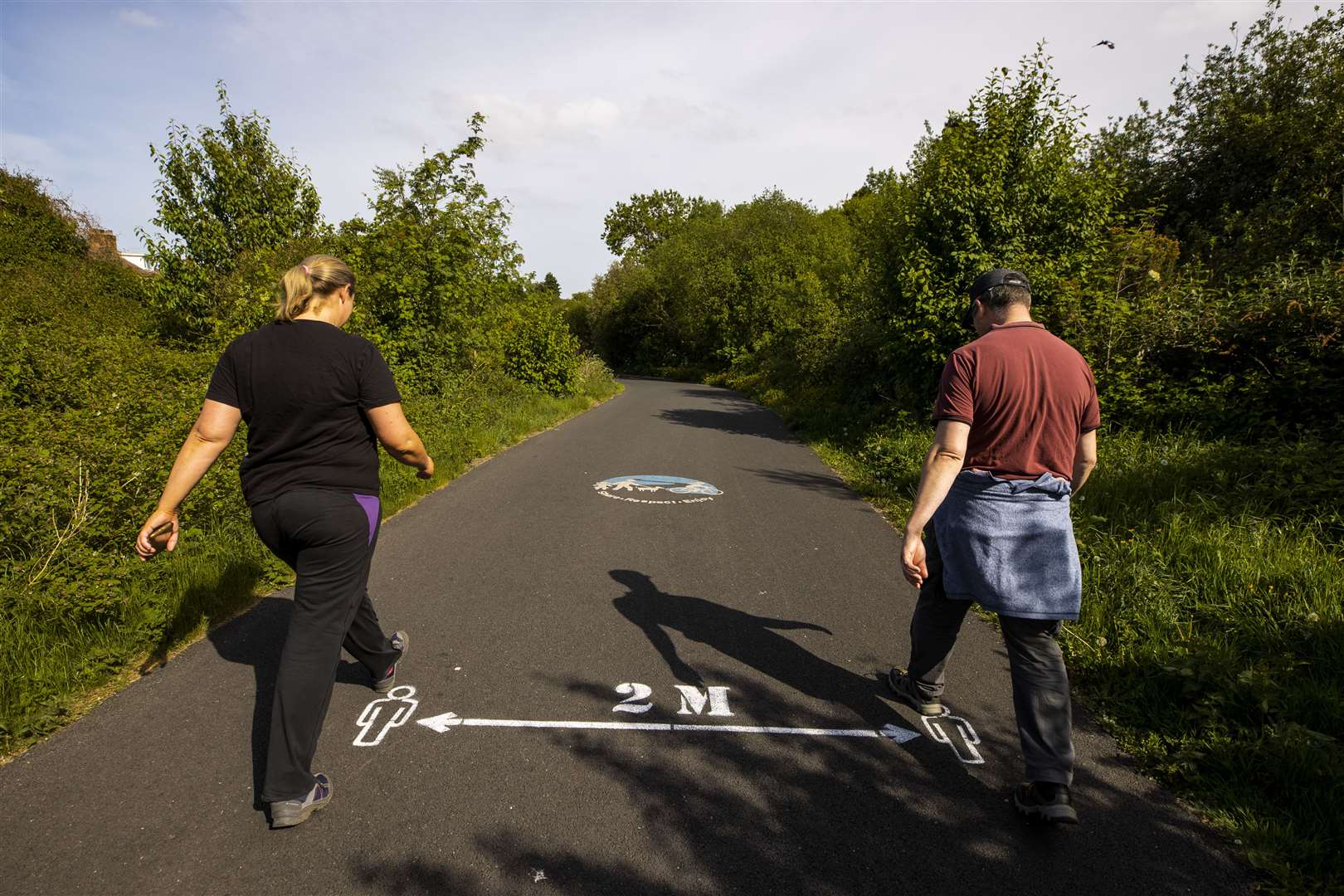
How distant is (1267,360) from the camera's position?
22.2 feet

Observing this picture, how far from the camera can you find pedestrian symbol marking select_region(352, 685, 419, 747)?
3036 millimetres

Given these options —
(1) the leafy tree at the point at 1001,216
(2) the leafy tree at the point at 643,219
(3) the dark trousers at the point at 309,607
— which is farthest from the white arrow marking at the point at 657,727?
(2) the leafy tree at the point at 643,219

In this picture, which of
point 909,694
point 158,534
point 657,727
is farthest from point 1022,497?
point 158,534

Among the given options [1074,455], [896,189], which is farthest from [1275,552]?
[896,189]

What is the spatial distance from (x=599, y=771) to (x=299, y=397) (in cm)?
190

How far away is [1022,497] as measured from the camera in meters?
2.74

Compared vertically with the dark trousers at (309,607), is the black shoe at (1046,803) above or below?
below

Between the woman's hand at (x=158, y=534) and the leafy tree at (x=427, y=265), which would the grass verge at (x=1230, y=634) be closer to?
the woman's hand at (x=158, y=534)

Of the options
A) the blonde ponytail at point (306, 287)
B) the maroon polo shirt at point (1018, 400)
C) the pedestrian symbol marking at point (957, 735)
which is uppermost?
the blonde ponytail at point (306, 287)

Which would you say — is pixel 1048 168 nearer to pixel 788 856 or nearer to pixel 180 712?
Answer: pixel 788 856

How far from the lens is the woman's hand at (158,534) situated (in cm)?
259

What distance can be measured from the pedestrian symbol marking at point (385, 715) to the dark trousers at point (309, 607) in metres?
0.45

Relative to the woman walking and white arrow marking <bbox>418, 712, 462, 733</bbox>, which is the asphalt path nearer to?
white arrow marking <bbox>418, 712, 462, 733</bbox>

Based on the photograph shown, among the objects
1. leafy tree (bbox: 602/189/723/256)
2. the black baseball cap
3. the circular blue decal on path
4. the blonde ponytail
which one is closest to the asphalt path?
the blonde ponytail
